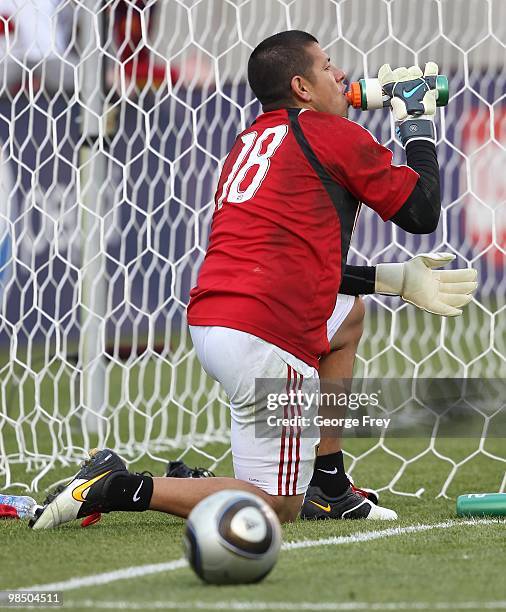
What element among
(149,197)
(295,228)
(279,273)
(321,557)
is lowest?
(321,557)

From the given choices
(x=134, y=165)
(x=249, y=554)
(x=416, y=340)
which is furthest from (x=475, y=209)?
(x=249, y=554)

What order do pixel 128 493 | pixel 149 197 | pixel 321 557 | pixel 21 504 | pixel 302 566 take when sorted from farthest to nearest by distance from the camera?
pixel 149 197, pixel 21 504, pixel 128 493, pixel 321 557, pixel 302 566

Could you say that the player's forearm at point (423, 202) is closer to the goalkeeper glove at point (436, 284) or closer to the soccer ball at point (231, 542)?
the goalkeeper glove at point (436, 284)

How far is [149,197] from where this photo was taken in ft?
24.1

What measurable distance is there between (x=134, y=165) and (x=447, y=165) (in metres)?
3.02

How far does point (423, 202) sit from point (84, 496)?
4.61 feet

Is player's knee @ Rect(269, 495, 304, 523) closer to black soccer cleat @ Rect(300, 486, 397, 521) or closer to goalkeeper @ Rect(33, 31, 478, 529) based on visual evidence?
goalkeeper @ Rect(33, 31, 478, 529)

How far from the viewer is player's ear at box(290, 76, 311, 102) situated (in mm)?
3865

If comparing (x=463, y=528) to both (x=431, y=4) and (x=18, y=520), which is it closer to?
(x=18, y=520)

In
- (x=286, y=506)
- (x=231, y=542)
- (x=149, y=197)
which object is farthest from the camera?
(x=149, y=197)

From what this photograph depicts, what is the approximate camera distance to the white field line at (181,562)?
2808 millimetres

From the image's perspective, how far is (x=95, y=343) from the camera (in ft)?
20.0

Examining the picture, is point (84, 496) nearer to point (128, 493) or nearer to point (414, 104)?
point (128, 493)

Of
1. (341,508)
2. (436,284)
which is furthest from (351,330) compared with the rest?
(341,508)
